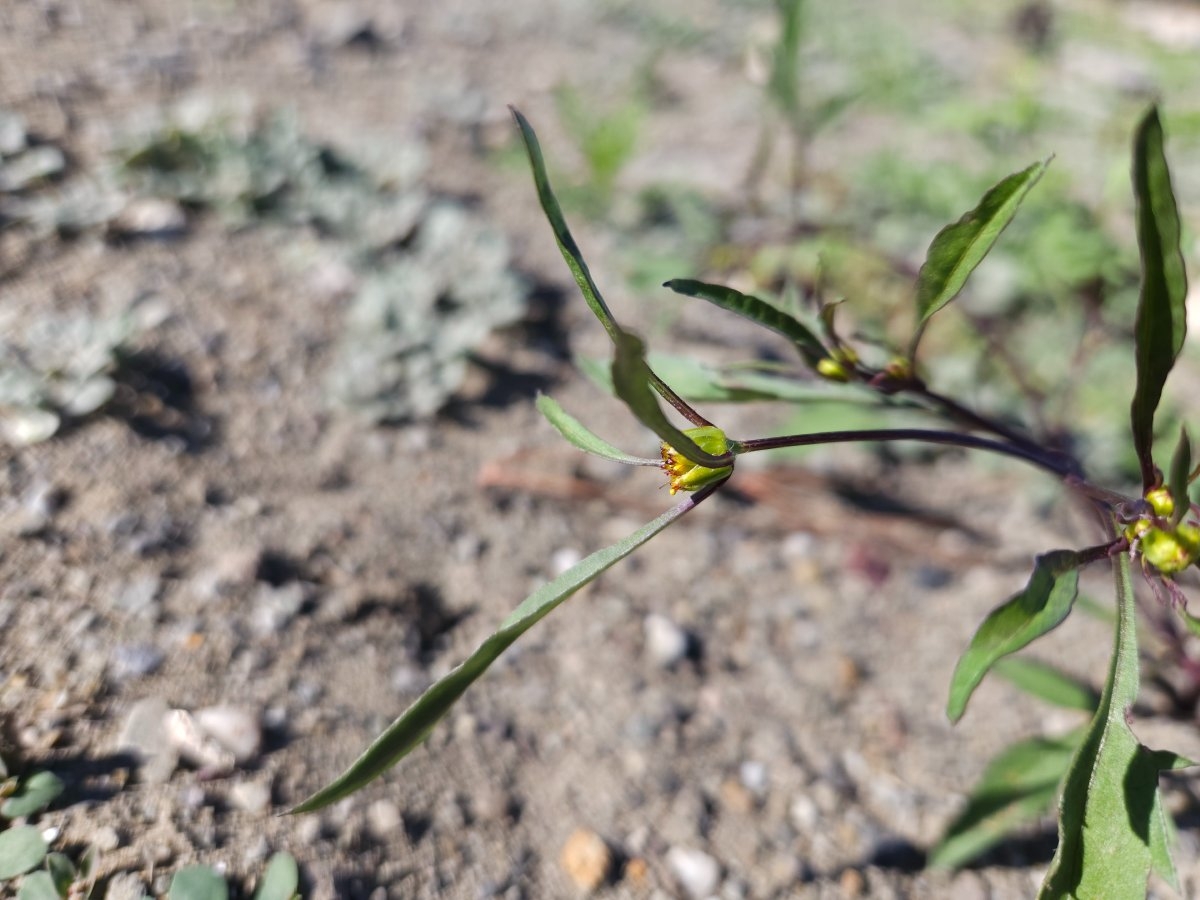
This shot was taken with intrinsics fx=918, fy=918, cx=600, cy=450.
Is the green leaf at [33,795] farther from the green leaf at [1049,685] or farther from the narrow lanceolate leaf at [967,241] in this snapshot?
the green leaf at [1049,685]

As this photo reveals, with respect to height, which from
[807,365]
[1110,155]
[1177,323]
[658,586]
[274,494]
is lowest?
[658,586]

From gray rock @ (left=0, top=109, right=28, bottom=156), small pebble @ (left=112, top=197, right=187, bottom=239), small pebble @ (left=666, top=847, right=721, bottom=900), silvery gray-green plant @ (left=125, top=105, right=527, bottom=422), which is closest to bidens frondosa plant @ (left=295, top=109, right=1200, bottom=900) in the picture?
small pebble @ (left=666, top=847, right=721, bottom=900)

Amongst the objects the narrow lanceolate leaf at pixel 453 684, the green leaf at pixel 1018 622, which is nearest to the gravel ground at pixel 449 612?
the narrow lanceolate leaf at pixel 453 684

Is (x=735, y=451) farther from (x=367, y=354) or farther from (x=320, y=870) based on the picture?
(x=367, y=354)

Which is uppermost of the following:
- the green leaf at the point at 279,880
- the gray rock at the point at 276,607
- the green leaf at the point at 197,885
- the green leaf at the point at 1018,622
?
the green leaf at the point at 1018,622

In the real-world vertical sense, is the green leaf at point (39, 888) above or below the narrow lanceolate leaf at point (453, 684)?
below

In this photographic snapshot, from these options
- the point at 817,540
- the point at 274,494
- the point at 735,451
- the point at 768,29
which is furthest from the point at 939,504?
the point at 768,29

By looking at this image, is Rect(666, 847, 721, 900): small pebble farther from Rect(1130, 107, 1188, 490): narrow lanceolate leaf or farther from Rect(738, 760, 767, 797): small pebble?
Rect(1130, 107, 1188, 490): narrow lanceolate leaf
